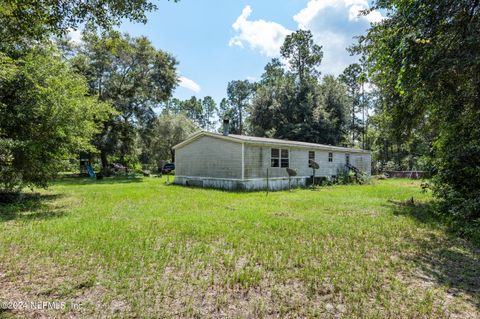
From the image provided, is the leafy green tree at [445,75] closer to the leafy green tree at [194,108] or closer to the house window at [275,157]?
the house window at [275,157]

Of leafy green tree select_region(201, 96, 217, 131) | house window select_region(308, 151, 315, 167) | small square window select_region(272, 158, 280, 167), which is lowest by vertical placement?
Answer: small square window select_region(272, 158, 280, 167)

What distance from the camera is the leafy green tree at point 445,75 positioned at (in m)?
4.83

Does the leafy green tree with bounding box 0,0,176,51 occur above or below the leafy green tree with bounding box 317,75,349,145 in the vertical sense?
below

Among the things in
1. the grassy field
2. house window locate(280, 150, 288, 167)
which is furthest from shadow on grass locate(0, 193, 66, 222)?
house window locate(280, 150, 288, 167)

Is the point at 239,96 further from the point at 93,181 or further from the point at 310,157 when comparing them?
the point at 93,181

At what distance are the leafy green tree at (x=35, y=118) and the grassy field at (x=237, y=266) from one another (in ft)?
7.06

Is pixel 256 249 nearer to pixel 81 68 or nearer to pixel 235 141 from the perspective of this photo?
pixel 235 141

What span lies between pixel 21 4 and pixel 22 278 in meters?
3.85

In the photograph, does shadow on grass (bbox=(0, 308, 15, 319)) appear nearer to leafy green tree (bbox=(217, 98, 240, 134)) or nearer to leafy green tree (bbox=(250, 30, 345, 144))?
leafy green tree (bbox=(250, 30, 345, 144))

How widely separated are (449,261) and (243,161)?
975 centimetres

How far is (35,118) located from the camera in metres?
8.77

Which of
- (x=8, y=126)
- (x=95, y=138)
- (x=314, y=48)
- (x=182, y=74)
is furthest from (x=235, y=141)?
(x=314, y=48)

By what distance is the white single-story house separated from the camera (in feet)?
45.2

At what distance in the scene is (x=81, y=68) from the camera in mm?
21938
